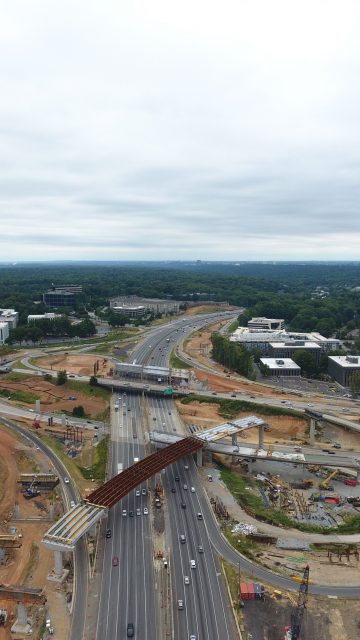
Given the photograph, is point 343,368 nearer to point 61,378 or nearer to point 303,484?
point 303,484

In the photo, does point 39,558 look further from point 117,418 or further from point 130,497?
point 117,418

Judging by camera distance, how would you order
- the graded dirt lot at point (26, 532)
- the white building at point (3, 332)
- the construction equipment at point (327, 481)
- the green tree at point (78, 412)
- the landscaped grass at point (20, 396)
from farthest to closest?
the white building at point (3, 332)
the landscaped grass at point (20, 396)
the green tree at point (78, 412)
the construction equipment at point (327, 481)
the graded dirt lot at point (26, 532)

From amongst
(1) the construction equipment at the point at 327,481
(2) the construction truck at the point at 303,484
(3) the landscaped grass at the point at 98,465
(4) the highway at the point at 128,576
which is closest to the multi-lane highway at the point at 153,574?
(4) the highway at the point at 128,576

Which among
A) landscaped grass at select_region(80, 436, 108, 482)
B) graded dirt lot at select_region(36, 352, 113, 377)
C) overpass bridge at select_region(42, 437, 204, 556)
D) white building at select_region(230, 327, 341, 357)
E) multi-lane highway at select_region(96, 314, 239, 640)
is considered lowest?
multi-lane highway at select_region(96, 314, 239, 640)

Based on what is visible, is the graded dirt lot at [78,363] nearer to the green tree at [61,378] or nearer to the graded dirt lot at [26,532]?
the green tree at [61,378]

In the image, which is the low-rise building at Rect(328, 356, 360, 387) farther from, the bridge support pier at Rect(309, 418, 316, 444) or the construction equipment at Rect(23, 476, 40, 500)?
the construction equipment at Rect(23, 476, 40, 500)

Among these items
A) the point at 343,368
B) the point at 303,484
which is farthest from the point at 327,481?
the point at 343,368

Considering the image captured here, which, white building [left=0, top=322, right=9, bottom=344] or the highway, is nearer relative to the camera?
the highway

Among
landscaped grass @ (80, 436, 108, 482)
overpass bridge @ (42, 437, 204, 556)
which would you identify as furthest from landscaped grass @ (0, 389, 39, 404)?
overpass bridge @ (42, 437, 204, 556)
